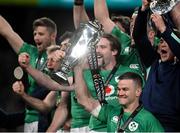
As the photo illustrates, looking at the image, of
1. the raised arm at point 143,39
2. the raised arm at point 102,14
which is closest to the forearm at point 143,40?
the raised arm at point 143,39

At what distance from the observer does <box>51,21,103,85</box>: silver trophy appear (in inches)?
162

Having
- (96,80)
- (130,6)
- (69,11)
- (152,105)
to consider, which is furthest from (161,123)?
(69,11)

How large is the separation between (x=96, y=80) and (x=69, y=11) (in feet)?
8.28

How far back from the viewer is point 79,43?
4141 mm

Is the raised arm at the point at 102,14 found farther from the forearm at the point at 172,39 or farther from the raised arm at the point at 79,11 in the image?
the forearm at the point at 172,39

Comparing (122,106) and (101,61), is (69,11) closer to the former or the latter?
(101,61)

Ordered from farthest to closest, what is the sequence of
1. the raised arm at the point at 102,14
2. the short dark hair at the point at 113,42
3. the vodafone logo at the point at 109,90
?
the raised arm at the point at 102,14, the short dark hair at the point at 113,42, the vodafone logo at the point at 109,90

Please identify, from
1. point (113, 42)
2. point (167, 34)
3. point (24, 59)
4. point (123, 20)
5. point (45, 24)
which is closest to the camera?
point (167, 34)

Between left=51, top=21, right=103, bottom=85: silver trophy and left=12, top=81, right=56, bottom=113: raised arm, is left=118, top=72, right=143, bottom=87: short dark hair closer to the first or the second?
left=51, top=21, right=103, bottom=85: silver trophy

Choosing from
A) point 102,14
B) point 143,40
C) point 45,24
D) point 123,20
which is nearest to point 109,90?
point 143,40

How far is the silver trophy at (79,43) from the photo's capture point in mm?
4109

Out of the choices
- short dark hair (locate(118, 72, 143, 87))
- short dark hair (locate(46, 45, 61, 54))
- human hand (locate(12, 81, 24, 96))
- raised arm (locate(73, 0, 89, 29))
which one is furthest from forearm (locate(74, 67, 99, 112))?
short dark hair (locate(46, 45, 61, 54))

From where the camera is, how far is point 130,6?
6238 millimetres

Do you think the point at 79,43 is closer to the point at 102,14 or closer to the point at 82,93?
the point at 82,93
